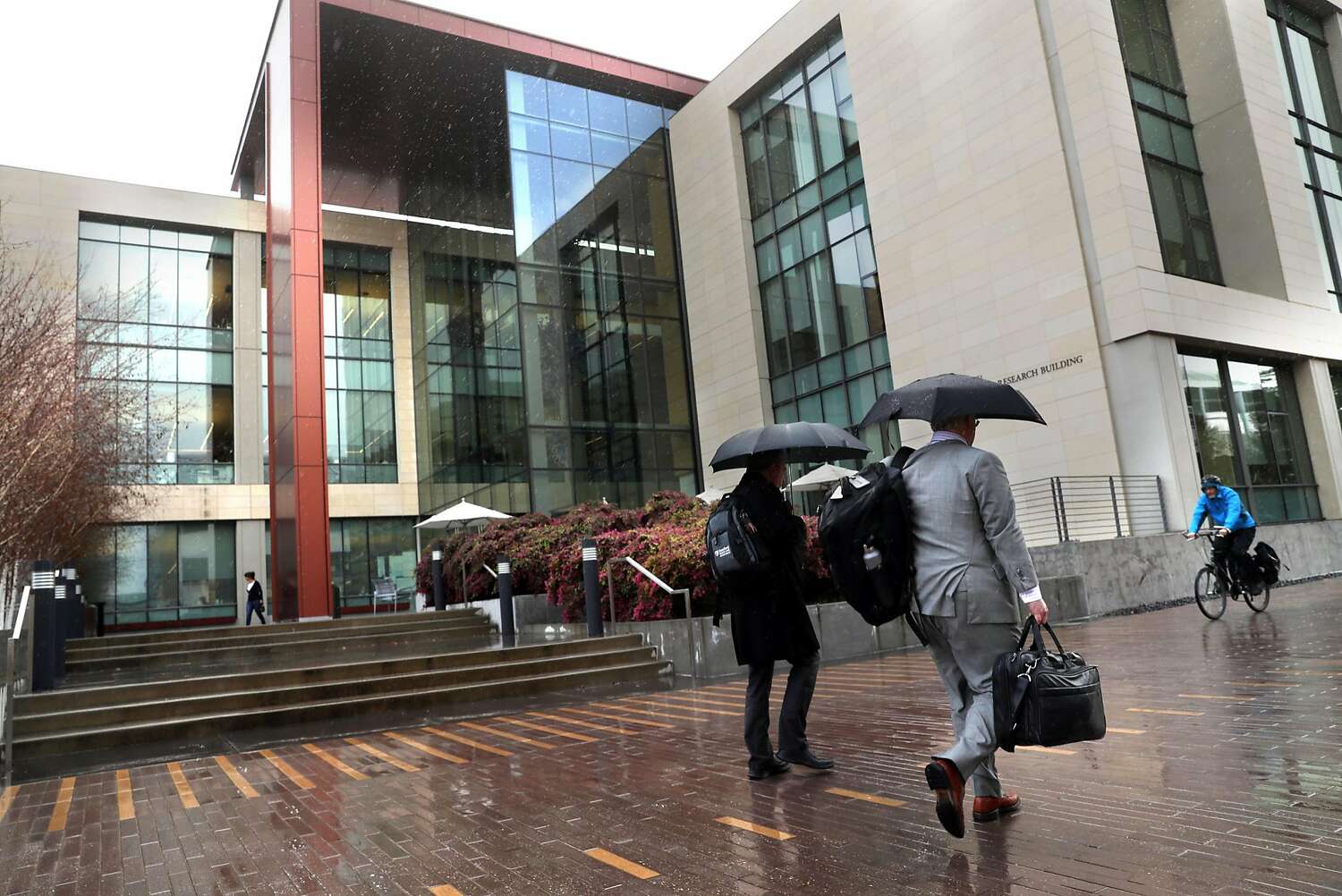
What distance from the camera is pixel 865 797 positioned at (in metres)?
4.58

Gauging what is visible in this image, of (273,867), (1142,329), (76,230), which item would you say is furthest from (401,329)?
(273,867)

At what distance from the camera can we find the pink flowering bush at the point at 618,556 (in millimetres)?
11969

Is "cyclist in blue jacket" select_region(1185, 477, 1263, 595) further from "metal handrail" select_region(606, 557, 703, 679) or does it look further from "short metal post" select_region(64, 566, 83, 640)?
"short metal post" select_region(64, 566, 83, 640)

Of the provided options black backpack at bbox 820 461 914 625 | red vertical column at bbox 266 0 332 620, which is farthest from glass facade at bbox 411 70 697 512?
black backpack at bbox 820 461 914 625

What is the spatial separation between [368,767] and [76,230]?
103 feet

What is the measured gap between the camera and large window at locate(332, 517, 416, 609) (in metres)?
33.0

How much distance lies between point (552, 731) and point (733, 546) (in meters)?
3.46

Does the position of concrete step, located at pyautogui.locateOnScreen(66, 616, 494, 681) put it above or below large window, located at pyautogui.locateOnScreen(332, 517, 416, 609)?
below

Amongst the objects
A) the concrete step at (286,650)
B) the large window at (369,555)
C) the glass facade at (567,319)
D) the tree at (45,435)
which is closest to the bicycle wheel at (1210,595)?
the concrete step at (286,650)

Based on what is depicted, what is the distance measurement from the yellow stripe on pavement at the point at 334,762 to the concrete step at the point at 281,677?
2462mm

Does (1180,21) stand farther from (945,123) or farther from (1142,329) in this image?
(1142,329)

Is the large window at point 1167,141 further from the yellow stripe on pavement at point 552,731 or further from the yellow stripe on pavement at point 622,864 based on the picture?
the yellow stripe on pavement at point 622,864

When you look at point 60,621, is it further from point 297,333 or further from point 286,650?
point 297,333

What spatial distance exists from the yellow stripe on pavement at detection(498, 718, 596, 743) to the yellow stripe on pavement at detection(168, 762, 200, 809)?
2652 millimetres
